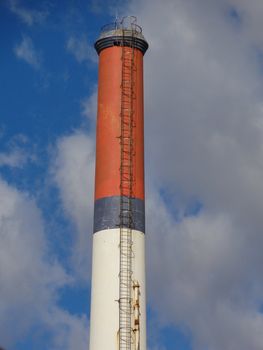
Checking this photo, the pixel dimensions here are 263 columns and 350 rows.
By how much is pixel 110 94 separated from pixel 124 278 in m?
13.5

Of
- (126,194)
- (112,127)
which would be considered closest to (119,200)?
(126,194)

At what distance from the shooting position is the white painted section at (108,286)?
55.4 metres

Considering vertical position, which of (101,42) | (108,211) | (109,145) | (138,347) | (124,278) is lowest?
(138,347)

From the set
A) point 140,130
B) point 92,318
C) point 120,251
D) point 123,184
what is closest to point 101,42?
point 140,130

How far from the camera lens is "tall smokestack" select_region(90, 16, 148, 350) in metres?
55.7

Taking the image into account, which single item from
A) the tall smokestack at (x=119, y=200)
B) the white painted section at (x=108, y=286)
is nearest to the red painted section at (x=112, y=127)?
the tall smokestack at (x=119, y=200)

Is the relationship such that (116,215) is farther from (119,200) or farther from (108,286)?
(108,286)

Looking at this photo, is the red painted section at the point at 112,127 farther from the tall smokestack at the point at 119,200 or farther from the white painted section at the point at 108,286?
the white painted section at the point at 108,286

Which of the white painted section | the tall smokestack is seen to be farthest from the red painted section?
the white painted section

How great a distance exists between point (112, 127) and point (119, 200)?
18.0 ft

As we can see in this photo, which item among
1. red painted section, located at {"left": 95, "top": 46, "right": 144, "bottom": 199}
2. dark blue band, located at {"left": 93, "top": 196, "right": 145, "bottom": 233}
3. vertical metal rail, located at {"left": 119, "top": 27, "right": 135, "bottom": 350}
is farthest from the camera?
red painted section, located at {"left": 95, "top": 46, "right": 144, "bottom": 199}

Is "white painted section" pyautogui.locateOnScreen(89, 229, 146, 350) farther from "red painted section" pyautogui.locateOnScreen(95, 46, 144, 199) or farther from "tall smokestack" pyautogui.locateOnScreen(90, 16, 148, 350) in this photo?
"red painted section" pyautogui.locateOnScreen(95, 46, 144, 199)

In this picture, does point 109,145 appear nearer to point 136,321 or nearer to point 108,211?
point 108,211

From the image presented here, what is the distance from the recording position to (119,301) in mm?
55594
